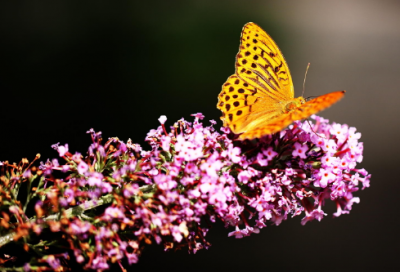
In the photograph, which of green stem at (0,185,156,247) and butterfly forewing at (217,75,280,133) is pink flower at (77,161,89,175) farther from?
butterfly forewing at (217,75,280,133)

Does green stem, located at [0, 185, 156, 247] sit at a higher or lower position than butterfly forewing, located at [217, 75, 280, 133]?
lower

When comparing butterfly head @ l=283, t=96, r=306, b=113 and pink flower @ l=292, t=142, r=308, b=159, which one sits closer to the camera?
pink flower @ l=292, t=142, r=308, b=159

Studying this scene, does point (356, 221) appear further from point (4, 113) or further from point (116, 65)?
point (4, 113)

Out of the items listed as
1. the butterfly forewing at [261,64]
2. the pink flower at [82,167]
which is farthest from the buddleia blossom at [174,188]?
the butterfly forewing at [261,64]

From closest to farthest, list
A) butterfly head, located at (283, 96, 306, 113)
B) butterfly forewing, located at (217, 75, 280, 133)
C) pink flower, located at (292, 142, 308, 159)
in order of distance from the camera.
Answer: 1. pink flower, located at (292, 142, 308, 159)
2. butterfly forewing, located at (217, 75, 280, 133)
3. butterfly head, located at (283, 96, 306, 113)

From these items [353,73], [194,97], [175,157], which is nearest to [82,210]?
[175,157]

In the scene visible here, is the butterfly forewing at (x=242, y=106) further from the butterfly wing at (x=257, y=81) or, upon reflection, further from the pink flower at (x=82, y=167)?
the pink flower at (x=82, y=167)

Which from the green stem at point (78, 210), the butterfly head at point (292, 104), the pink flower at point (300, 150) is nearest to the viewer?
the green stem at point (78, 210)

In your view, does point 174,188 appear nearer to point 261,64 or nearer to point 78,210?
point 78,210

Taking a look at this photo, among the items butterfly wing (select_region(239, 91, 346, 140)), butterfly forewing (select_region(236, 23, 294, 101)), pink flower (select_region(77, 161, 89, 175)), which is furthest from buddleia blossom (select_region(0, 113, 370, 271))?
butterfly forewing (select_region(236, 23, 294, 101))
